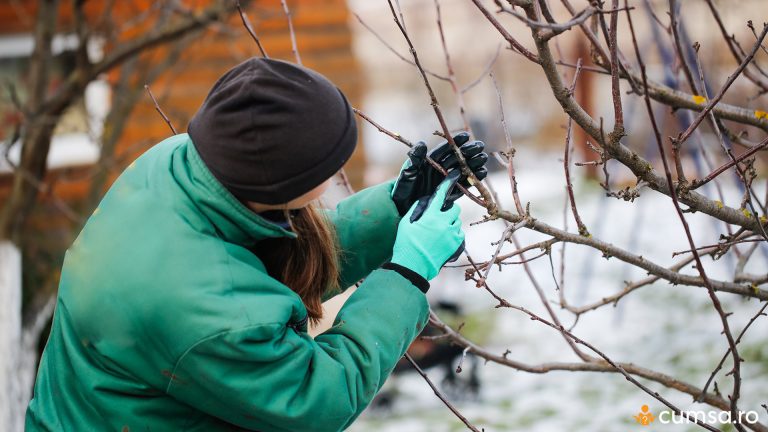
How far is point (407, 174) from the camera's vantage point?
1.87 meters

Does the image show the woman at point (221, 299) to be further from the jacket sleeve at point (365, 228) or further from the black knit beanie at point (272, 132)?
the jacket sleeve at point (365, 228)

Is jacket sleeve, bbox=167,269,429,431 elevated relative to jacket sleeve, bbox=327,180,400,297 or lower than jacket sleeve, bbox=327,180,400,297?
lower

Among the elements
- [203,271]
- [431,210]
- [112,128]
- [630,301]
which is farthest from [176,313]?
[630,301]

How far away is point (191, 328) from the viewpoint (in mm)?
1394

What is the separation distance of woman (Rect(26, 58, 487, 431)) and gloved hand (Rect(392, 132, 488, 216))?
255 mm

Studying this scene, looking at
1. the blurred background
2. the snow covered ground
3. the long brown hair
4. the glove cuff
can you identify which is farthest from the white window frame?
the glove cuff

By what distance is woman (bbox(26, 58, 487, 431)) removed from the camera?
1.41 meters

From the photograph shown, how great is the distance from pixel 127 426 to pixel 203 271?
356mm

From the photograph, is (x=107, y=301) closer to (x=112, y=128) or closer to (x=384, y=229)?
(x=384, y=229)

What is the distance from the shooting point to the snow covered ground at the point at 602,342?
4.62m

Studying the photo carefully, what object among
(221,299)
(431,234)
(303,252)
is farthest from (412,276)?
(221,299)

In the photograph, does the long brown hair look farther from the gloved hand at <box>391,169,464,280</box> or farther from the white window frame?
the white window frame

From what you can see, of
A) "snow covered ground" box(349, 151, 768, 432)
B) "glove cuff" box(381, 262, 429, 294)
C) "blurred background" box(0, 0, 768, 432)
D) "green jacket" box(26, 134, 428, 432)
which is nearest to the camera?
"green jacket" box(26, 134, 428, 432)

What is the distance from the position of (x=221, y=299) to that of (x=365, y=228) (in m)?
0.57
